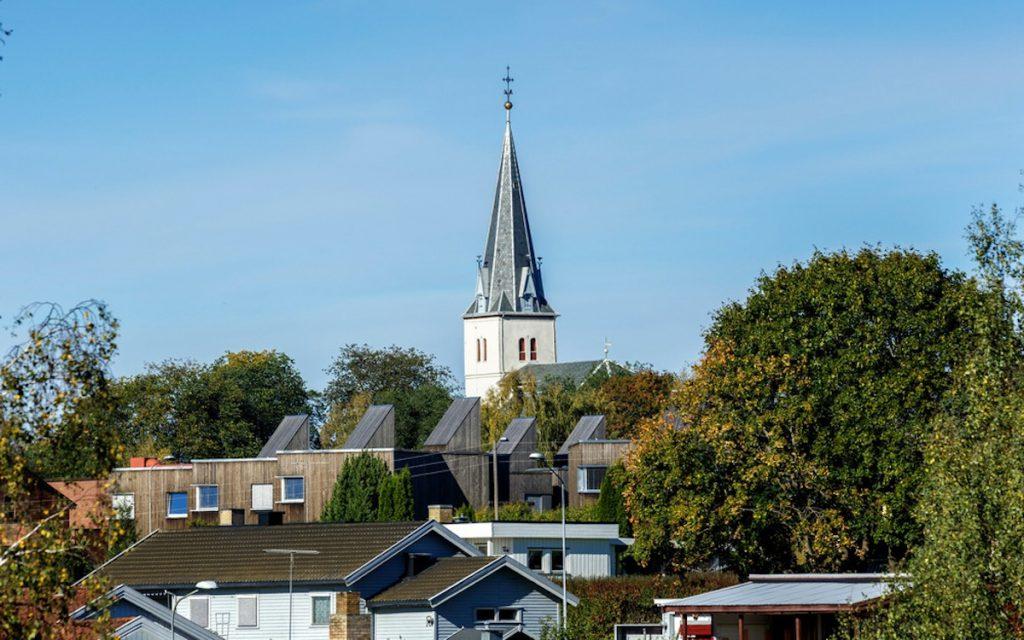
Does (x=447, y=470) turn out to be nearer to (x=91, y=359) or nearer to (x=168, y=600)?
(x=168, y=600)

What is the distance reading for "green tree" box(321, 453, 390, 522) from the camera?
7444 centimetres

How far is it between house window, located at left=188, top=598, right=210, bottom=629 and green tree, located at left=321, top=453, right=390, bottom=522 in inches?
744

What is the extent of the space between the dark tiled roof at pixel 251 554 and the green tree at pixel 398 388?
74.1m

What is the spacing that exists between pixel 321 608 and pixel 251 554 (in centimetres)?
371

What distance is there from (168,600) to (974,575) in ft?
106

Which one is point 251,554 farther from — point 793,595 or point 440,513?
point 793,595

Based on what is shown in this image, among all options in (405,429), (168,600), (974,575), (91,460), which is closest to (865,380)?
(168,600)

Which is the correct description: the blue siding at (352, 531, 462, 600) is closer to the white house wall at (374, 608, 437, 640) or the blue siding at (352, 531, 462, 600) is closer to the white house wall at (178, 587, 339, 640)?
the white house wall at (374, 608, 437, 640)

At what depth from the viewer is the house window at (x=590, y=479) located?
83312 millimetres

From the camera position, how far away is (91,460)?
66.1 ft

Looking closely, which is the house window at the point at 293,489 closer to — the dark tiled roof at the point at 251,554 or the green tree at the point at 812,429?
the dark tiled roof at the point at 251,554

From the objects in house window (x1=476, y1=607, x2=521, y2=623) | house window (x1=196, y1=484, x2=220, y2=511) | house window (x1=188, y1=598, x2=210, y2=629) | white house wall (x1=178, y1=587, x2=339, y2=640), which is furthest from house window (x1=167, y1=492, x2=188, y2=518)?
house window (x1=476, y1=607, x2=521, y2=623)

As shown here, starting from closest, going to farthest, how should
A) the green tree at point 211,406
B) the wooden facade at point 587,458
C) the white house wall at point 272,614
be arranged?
the white house wall at point 272,614 < the wooden facade at point 587,458 < the green tree at point 211,406

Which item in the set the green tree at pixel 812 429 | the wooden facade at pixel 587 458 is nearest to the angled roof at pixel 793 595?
the green tree at pixel 812 429
